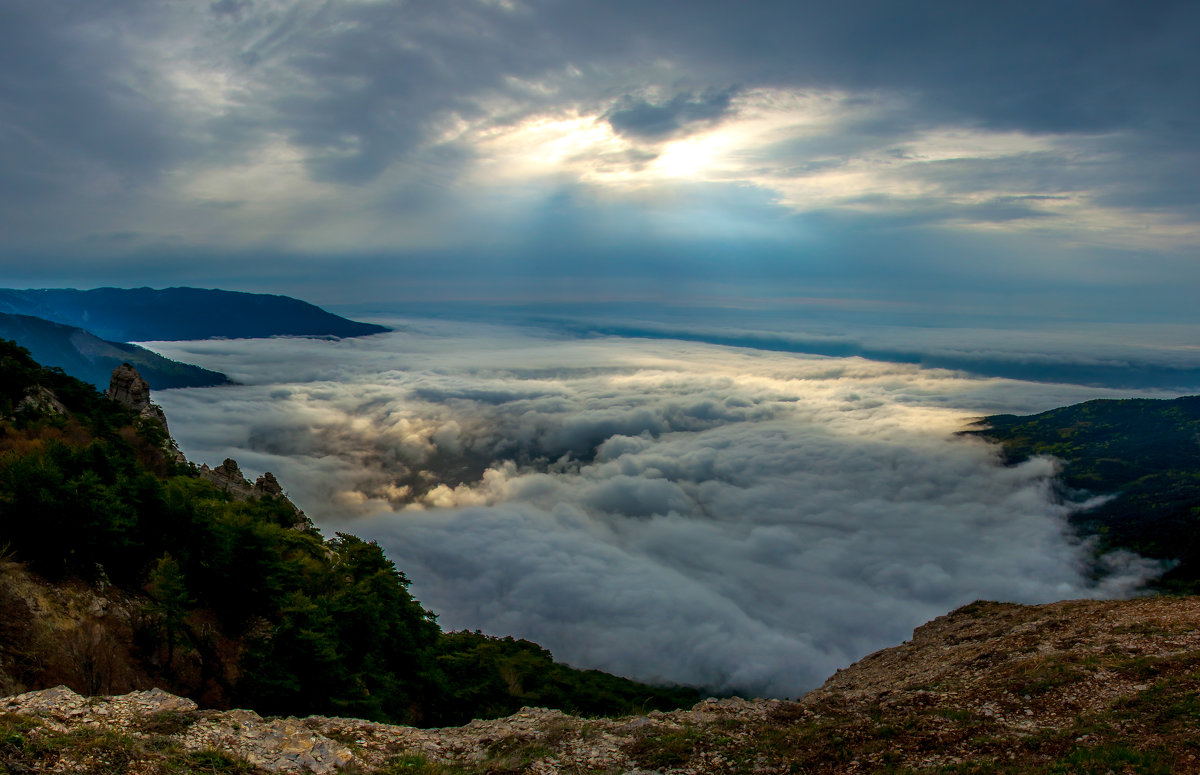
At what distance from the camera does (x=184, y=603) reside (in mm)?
23875

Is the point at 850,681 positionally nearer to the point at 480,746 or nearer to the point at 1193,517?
the point at 480,746

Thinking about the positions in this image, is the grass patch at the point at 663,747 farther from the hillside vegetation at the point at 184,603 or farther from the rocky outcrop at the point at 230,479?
the rocky outcrop at the point at 230,479

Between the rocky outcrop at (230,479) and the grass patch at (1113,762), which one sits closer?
the grass patch at (1113,762)

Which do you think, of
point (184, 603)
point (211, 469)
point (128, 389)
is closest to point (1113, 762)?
point (184, 603)

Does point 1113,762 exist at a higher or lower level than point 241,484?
higher

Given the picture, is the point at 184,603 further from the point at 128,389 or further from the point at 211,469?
the point at 128,389

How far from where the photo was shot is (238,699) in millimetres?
22984

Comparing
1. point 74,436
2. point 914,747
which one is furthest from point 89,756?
point 74,436

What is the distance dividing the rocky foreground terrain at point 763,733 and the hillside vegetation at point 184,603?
583 cm

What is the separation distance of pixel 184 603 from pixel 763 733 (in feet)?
78.4

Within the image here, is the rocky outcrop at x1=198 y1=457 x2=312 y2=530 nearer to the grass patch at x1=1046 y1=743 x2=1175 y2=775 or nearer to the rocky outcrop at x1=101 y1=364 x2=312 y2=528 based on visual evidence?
the rocky outcrop at x1=101 y1=364 x2=312 y2=528

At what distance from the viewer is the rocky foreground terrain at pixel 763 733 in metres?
13.1

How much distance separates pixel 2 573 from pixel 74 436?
91.5 ft

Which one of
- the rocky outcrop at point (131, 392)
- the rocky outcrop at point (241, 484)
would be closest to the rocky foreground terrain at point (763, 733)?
the rocky outcrop at point (241, 484)
